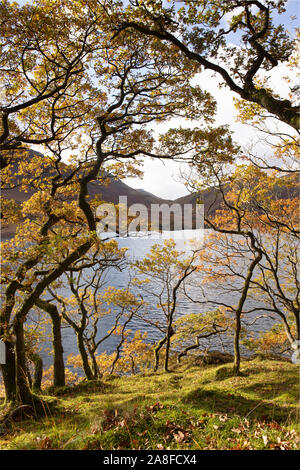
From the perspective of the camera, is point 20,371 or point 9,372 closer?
point 20,371

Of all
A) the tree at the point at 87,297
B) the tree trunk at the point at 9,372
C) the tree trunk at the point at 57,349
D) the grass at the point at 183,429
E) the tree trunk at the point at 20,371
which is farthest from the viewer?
the tree trunk at the point at 57,349

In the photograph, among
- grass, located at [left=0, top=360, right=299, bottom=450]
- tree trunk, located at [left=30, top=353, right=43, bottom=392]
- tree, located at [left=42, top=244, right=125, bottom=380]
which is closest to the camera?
grass, located at [left=0, top=360, right=299, bottom=450]

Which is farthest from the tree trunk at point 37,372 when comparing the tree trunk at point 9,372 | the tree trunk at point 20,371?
the tree trunk at point 20,371

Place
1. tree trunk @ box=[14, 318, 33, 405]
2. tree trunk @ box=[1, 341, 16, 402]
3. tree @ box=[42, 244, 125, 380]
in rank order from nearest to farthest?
tree trunk @ box=[14, 318, 33, 405]
tree trunk @ box=[1, 341, 16, 402]
tree @ box=[42, 244, 125, 380]

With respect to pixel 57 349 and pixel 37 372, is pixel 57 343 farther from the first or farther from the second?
pixel 37 372

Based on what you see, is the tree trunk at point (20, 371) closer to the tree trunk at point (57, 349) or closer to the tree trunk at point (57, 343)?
the tree trunk at point (57, 343)

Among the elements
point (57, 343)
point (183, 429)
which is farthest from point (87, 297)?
point (183, 429)

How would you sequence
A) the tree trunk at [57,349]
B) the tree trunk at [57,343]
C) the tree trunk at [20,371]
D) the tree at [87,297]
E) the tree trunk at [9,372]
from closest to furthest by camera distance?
the tree trunk at [20,371] → the tree trunk at [9,372] → the tree at [87,297] → the tree trunk at [57,343] → the tree trunk at [57,349]

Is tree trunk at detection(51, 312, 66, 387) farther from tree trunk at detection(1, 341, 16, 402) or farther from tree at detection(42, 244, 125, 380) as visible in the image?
tree trunk at detection(1, 341, 16, 402)

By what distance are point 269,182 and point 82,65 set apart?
9581mm

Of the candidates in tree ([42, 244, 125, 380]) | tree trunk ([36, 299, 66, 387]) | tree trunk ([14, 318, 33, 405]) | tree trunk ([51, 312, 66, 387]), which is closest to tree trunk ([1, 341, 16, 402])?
tree trunk ([14, 318, 33, 405])
